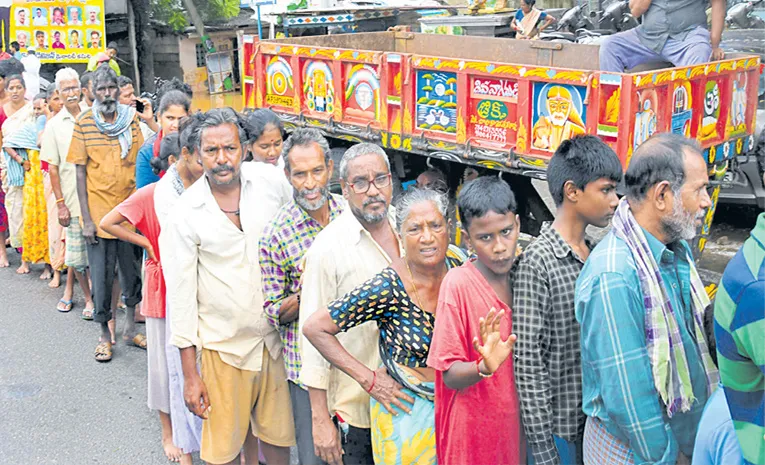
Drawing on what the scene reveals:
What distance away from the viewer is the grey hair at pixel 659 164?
8.94ft

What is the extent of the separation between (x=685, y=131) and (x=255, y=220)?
3134 millimetres

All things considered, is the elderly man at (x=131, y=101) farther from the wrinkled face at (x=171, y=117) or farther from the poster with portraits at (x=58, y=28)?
the poster with portraits at (x=58, y=28)

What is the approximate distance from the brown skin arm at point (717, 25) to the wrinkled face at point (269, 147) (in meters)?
3.21

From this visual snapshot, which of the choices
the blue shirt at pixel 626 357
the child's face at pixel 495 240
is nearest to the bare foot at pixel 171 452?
the child's face at pixel 495 240

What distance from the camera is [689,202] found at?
107 inches

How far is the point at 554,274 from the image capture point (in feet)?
9.71

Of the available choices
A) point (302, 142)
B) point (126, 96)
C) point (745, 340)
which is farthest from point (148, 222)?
point (745, 340)

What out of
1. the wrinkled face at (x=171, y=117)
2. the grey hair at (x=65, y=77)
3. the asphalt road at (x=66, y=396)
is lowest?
the asphalt road at (x=66, y=396)

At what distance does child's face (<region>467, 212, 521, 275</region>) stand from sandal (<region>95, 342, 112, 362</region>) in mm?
3963

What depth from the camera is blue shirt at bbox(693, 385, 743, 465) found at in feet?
7.31

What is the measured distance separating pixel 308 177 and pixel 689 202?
1.56 m

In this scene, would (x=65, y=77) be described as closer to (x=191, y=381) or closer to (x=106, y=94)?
(x=106, y=94)

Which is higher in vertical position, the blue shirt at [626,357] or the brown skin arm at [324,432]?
the blue shirt at [626,357]

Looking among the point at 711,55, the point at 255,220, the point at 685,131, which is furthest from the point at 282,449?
A: the point at 711,55
